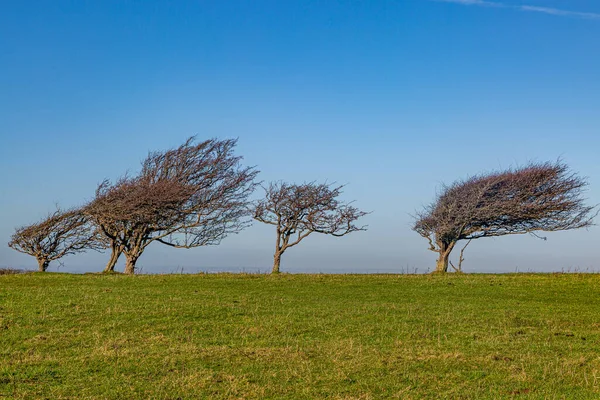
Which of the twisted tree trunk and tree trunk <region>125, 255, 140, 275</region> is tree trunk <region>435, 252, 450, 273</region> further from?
tree trunk <region>125, 255, 140, 275</region>

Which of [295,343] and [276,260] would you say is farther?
[276,260]

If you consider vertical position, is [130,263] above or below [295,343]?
above

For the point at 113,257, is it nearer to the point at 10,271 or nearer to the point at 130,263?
the point at 130,263

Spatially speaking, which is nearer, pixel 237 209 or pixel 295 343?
pixel 295 343

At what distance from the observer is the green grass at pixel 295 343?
39.3 feet

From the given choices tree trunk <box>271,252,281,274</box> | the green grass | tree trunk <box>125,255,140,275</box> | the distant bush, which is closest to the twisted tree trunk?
tree trunk <box>271,252,281,274</box>

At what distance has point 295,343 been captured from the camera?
16.2 meters

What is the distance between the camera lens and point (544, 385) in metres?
12.2

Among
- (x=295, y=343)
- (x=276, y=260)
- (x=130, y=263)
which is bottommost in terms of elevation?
(x=295, y=343)

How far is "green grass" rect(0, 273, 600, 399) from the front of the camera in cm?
1197

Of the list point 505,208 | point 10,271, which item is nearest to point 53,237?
point 10,271

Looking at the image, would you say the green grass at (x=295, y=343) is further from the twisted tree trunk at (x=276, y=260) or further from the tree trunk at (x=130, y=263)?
the tree trunk at (x=130, y=263)

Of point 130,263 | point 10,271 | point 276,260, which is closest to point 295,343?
point 276,260

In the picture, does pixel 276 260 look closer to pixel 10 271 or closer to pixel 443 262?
pixel 443 262
